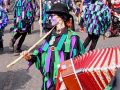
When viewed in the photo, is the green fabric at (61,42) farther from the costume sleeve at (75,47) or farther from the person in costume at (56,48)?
the costume sleeve at (75,47)

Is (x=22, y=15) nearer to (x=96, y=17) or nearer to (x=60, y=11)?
(x=96, y=17)

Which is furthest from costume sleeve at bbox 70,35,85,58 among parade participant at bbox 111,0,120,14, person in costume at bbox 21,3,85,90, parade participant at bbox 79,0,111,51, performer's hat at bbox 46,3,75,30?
→ parade participant at bbox 111,0,120,14

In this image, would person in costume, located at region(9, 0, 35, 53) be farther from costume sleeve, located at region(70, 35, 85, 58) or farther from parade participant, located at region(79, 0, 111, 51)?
costume sleeve, located at region(70, 35, 85, 58)

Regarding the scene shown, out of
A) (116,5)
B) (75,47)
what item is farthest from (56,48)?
(116,5)

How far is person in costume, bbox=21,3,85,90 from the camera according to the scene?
9.95 feet

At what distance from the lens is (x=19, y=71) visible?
5.30 meters

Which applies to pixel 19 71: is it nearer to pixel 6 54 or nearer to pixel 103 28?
pixel 6 54

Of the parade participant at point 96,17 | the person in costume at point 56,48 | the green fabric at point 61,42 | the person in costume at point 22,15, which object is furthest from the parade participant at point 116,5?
the green fabric at point 61,42

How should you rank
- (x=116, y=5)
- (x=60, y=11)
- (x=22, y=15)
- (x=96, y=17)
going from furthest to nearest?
(x=116, y=5) < (x=22, y=15) < (x=96, y=17) < (x=60, y=11)

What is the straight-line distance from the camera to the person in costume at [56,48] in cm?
→ 303

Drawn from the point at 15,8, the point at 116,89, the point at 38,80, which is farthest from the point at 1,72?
the point at 116,89

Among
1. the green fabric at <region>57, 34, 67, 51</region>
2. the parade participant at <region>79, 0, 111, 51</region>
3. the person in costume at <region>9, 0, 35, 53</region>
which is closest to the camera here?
the green fabric at <region>57, 34, 67, 51</region>

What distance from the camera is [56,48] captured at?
3.05m

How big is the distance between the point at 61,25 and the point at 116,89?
5.07 feet
